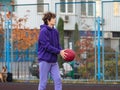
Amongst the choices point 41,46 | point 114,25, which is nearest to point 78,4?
point 114,25

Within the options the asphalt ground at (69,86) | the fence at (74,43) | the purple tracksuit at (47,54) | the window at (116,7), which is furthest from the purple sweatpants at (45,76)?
the window at (116,7)

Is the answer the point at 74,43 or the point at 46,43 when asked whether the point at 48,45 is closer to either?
the point at 46,43

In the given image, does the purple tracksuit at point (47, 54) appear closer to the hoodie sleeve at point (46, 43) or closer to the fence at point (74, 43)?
the hoodie sleeve at point (46, 43)

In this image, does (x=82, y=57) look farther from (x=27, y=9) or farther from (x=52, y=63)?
(x=52, y=63)

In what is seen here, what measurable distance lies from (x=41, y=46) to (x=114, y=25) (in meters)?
5.26

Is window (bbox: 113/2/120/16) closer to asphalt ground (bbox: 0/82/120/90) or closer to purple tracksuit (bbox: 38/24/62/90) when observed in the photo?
asphalt ground (bbox: 0/82/120/90)

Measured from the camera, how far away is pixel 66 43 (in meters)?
14.0

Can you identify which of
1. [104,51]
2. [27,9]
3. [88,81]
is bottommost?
[88,81]

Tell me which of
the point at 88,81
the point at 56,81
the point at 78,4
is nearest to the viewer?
the point at 56,81

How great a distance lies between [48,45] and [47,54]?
0.23m

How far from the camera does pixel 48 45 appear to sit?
9.06 m

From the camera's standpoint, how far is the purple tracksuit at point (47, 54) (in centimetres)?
913

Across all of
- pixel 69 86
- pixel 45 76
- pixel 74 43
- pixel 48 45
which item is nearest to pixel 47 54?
pixel 48 45

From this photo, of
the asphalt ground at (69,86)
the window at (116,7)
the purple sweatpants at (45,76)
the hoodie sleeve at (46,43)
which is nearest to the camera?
the hoodie sleeve at (46,43)
